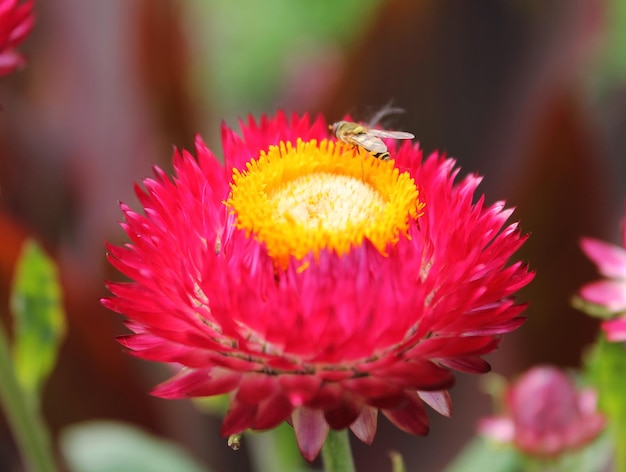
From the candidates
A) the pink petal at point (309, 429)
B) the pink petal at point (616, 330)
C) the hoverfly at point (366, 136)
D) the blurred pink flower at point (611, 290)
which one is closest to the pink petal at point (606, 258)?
the blurred pink flower at point (611, 290)

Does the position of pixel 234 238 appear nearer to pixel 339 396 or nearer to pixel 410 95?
pixel 339 396

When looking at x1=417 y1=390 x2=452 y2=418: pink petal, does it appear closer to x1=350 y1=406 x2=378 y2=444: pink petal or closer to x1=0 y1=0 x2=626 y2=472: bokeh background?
x1=350 y1=406 x2=378 y2=444: pink petal

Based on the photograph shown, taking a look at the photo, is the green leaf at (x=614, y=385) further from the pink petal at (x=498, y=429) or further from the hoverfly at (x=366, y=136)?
the hoverfly at (x=366, y=136)

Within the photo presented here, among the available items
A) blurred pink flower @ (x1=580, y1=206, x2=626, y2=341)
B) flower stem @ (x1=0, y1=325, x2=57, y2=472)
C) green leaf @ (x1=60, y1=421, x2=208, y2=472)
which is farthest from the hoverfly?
green leaf @ (x1=60, y1=421, x2=208, y2=472)

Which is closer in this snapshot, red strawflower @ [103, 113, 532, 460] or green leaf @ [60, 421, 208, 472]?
red strawflower @ [103, 113, 532, 460]

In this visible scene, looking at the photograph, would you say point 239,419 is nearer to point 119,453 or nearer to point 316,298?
point 316,298

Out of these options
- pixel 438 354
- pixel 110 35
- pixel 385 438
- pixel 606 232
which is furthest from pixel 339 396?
pixel 110 35
